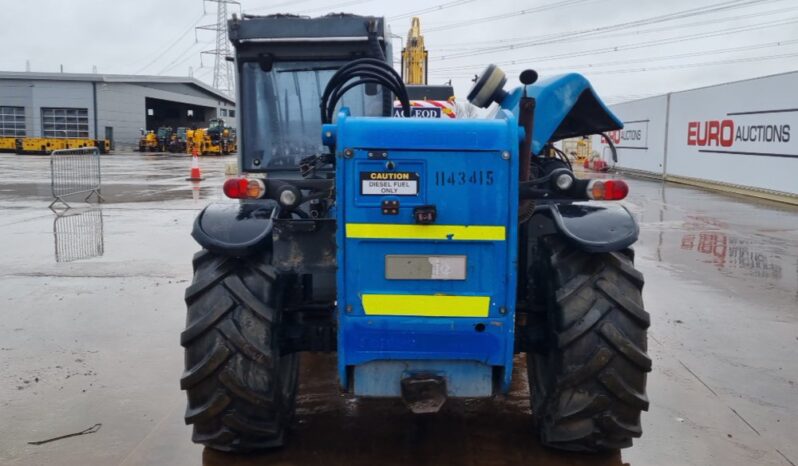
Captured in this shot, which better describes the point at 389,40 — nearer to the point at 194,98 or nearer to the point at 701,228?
the point at 701,228

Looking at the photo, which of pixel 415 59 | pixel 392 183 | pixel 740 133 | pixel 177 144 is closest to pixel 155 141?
pixel 177 144

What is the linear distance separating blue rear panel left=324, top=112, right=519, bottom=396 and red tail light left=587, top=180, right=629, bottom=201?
478 mm

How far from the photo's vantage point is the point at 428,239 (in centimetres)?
341

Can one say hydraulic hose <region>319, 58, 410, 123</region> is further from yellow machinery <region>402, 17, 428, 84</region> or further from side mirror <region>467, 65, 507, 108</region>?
yellow machinery <region>402, 17, 428, 84</region>

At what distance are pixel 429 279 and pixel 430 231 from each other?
0.23 meters

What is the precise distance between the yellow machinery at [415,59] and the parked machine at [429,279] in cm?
1601

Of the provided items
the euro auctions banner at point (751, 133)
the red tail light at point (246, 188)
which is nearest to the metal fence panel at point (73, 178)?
the red tail light at point (246, 188)

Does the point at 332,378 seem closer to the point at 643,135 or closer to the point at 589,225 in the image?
the point at 589,225

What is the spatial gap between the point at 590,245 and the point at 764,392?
2393mm

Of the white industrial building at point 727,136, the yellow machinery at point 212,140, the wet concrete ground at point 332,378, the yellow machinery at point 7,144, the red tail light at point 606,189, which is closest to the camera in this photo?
the red tail light at point 606,189

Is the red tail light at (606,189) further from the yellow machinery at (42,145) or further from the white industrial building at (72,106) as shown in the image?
the white industrial building at (72,106)

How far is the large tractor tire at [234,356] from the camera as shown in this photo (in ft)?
12.2

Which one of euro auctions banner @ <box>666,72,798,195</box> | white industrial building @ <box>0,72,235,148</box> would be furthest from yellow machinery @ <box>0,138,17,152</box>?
euro auctions banner @ <box>666,72,798,195</box>

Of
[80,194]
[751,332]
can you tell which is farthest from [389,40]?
[80,194]
